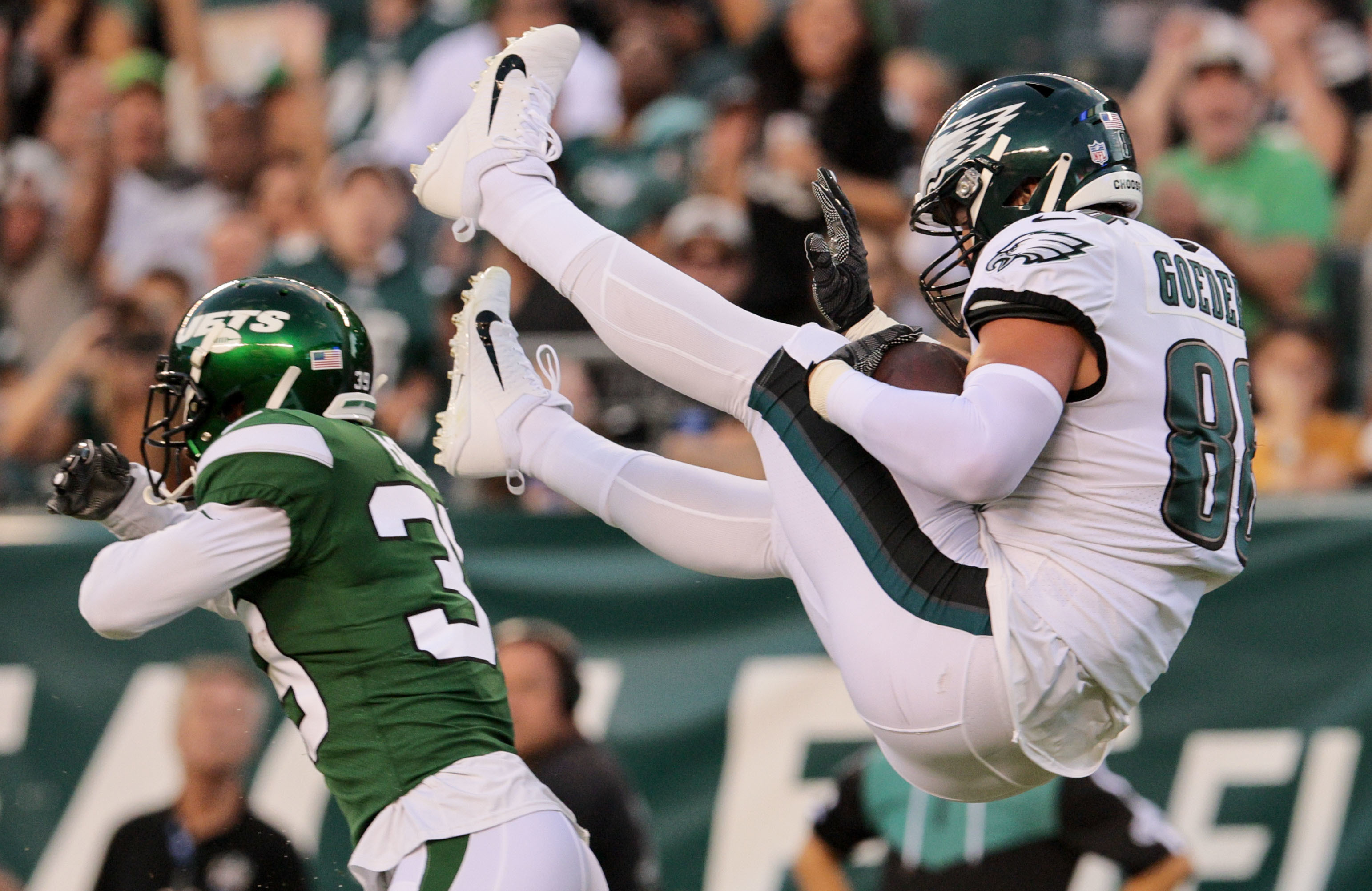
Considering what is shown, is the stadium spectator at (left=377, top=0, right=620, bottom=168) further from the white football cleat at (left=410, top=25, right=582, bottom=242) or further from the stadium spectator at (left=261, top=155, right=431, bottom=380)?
the white football cleat at (left=410, top=25, right=582, bottom=242)

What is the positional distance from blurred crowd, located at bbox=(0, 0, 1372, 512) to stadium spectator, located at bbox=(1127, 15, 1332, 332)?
0.5 inches

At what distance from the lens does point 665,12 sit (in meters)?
8.73

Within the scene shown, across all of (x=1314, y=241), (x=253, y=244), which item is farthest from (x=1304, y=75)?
(x=253, y=244)

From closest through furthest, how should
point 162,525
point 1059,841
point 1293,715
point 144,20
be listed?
point 162,525 → point 1059,841 → point 1293,715 → point 144,20

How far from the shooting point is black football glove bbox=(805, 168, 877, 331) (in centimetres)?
356

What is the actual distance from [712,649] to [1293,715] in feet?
6.69

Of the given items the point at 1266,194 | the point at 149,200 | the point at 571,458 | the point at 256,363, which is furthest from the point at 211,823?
the point at 1266,194

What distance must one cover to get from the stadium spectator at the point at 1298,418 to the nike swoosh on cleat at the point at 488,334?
11.4 ft

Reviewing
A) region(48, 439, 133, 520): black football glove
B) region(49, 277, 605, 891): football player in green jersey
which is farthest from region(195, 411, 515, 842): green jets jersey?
region(48, 439, 133, 520): black football glove

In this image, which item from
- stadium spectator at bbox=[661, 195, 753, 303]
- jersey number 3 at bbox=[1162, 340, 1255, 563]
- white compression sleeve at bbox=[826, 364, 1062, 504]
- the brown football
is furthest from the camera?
stadium spectator at bbox=[661, 195, 753, 303]

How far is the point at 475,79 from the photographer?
798 cm

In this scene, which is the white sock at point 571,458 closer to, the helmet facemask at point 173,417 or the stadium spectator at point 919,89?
the helmet facemask at point 173,417

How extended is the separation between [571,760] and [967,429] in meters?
2.79

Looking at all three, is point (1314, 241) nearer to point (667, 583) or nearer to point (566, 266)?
point (667, 583)
